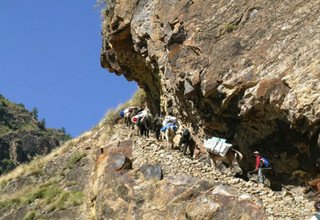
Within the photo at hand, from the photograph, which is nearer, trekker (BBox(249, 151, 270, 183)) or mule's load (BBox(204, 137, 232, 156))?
trekker (BBox(249, 151, 270, 183))

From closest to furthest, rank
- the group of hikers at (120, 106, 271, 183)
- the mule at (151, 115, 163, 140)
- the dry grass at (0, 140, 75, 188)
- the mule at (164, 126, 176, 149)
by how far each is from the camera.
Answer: the group of hikers at (120, 106, 271, 183), the mule at (164, 126, 176, 149), the mule at (151, 115, 163, 140), the dry grass at (0, 140, 75, 188)

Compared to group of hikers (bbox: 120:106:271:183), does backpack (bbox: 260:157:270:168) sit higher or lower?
lower

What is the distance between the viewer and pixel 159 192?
22234 millimetres

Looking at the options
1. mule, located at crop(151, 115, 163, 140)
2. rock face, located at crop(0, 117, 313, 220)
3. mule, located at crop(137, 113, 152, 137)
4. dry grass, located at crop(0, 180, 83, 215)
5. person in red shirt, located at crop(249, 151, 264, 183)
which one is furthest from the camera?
dry grass, located at crop(0, 180, 83, 215)

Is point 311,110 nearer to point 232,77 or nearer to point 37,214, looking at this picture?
point 232,77

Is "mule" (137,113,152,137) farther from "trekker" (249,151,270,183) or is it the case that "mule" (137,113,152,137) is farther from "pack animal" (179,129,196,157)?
"trekker" (249,151,270,183)

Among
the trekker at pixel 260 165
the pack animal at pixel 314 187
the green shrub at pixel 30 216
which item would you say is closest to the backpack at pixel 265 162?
the trekker at pixel 260 165

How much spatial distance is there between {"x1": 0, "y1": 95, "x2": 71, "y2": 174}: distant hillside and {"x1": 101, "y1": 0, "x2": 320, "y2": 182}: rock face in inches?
3286

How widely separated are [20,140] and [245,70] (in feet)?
319

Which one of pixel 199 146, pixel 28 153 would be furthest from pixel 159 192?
pixel 28 153

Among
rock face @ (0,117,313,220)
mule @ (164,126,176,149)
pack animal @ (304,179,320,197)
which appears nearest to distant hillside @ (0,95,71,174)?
rock face @ (0,117,313,220)

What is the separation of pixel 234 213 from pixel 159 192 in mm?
3873

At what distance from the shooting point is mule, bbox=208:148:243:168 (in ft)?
79.2

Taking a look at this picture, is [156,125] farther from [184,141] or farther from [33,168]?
[33,168]
